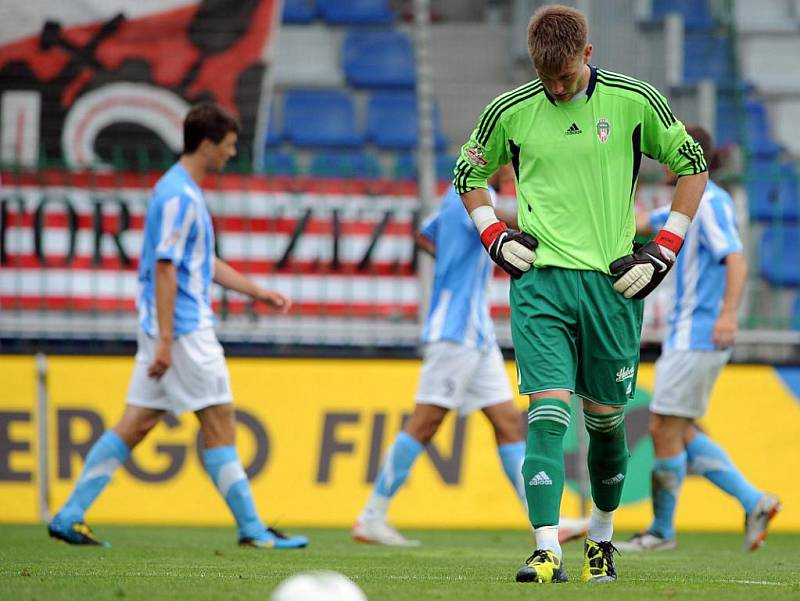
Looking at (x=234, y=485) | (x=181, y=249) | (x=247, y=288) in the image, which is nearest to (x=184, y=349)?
(x=181, y=249)

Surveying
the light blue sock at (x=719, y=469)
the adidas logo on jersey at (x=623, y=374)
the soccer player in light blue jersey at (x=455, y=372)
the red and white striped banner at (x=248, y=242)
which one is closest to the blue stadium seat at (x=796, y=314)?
the red and white striped banner at (x=248, y=242)

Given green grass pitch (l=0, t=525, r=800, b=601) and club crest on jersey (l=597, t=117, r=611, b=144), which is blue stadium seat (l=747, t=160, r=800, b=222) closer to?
green grass pitch (l=0, t=525, r=800, b=601)

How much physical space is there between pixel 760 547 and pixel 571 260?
368cm

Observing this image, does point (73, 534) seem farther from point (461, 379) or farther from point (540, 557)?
point (540, 557)

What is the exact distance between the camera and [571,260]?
496 centimetres

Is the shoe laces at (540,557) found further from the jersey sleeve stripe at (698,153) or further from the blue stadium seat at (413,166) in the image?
the blue stadium seat at (413,166)

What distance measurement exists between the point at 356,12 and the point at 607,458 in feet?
34.1

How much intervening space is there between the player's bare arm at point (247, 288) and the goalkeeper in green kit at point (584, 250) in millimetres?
2464

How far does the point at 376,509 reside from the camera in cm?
776

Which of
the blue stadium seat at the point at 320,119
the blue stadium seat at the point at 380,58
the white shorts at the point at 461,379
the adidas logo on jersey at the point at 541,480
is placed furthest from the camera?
the blue stadium seat at the point at 380,58

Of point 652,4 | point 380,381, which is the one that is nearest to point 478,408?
point 380,381

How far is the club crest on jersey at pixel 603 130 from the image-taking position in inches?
197

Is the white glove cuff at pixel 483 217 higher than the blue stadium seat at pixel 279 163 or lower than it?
lower

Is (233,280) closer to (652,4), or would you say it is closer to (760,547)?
(760,547)
